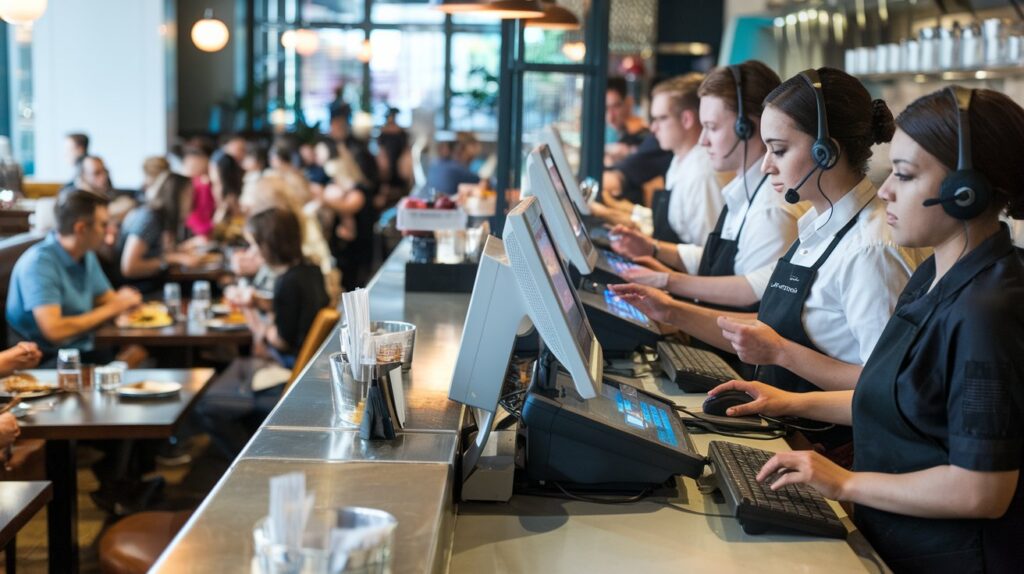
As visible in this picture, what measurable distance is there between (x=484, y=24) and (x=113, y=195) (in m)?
9.96

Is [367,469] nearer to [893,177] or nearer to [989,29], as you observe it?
[893,177]

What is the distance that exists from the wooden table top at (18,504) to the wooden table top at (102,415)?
77cm

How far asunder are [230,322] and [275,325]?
47 centimetres

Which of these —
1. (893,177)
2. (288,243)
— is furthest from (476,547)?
(288,243)

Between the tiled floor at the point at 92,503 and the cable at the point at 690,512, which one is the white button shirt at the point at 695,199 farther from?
the cable at the point at 690,512

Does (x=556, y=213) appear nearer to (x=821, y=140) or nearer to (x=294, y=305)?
(x=821, y=140)

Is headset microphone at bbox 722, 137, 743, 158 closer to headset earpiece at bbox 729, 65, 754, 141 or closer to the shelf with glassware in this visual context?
headset earpiece at bbox 729, 65, 754, 141

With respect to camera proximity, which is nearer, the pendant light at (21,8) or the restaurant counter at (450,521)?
the restaurant counter at (450,521)

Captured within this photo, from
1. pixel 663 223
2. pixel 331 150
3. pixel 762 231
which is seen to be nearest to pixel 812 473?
pixel 762 231

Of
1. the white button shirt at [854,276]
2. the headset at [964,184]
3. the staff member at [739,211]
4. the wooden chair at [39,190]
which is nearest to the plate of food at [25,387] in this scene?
the staff member at [739,211]

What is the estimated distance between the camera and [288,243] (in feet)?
16.9

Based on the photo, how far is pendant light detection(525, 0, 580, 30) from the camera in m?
5.29

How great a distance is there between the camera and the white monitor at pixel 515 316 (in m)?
1.82

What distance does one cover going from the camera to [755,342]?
245 cm
